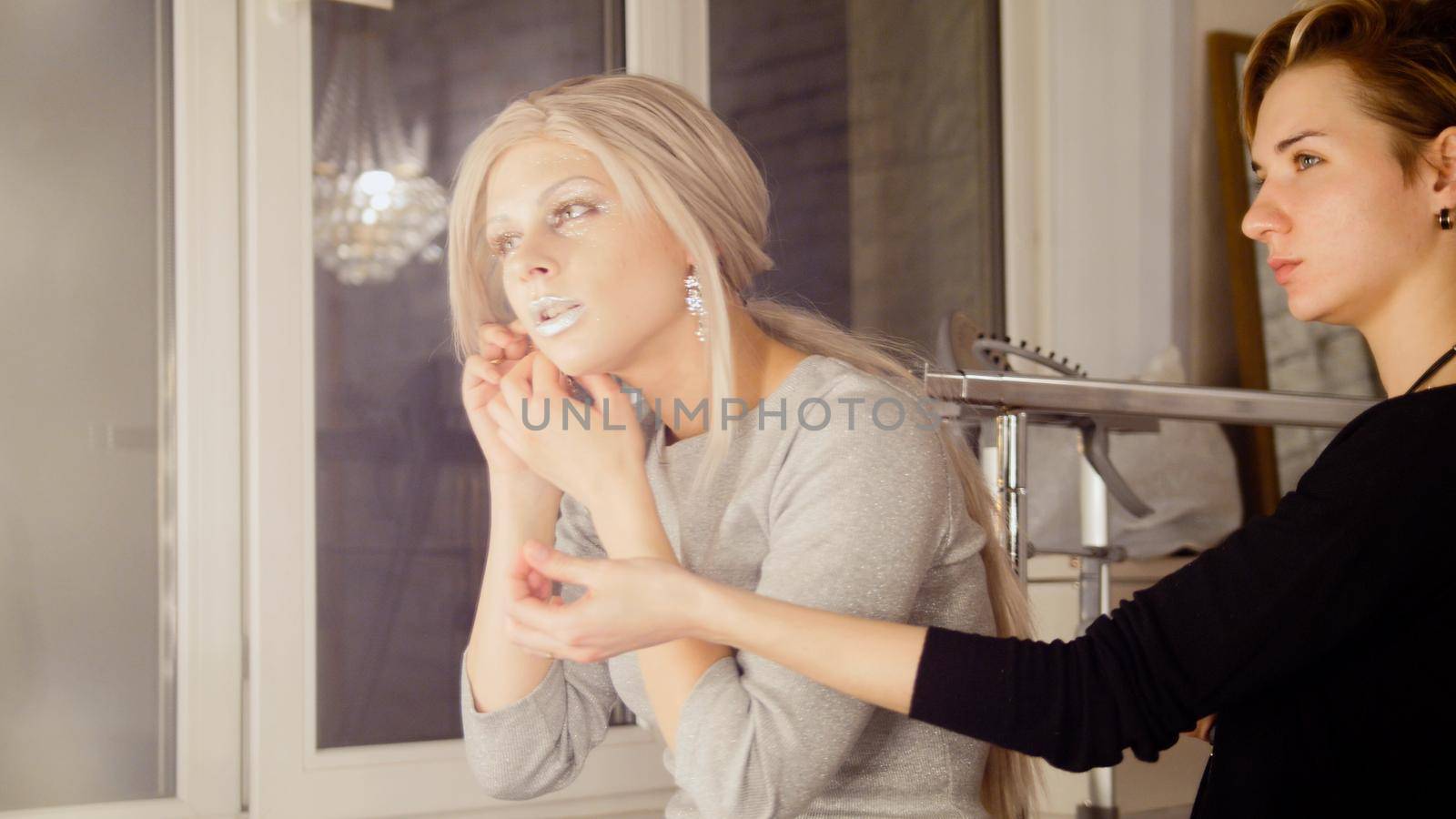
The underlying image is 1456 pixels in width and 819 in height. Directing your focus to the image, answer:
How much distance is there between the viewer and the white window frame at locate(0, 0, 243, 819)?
4.58 ft

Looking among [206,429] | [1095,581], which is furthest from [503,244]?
[1095,581]

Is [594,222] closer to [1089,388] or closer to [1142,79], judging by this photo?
[1089,388]

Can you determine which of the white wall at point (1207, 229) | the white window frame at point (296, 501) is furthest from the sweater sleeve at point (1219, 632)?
the white wall at point (1207, 229)

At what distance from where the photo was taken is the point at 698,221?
0.96 metres

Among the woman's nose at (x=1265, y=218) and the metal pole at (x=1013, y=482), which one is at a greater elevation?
the woman's nose at (x=1265, y=218)

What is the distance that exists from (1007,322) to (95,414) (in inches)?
42.5

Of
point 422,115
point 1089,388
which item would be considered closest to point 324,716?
point 422,115

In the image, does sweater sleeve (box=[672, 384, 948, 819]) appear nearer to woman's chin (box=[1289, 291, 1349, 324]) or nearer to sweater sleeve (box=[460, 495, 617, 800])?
sweater sleeve (box=[460, 495, 617, 800])

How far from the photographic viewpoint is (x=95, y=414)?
1.40 metres

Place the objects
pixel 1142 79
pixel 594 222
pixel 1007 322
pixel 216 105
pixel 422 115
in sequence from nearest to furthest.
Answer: pixel 594 222 < pixel 422 115 < pixel 216 105 < pixel 1007 322 < pixel 1142 79

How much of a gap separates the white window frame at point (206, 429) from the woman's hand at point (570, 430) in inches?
23.5

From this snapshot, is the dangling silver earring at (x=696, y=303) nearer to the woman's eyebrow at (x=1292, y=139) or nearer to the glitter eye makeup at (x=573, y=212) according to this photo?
the glitter eye makeup at (x=573, y=212)

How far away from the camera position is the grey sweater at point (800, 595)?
0.85 meters

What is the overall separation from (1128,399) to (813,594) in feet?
2.09
